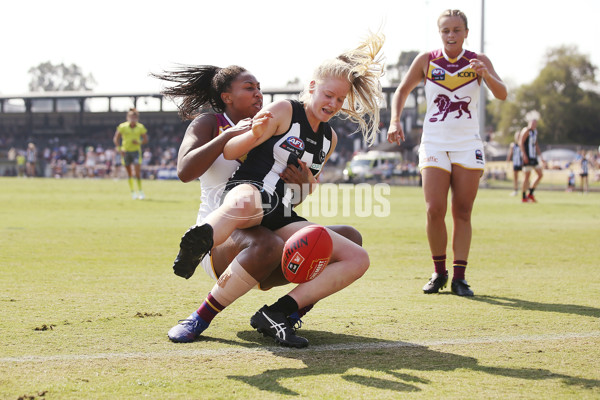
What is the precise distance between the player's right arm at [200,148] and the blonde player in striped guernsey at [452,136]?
213 cm

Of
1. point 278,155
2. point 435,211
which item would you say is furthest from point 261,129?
point 435,211

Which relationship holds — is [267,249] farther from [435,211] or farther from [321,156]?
[435,211]

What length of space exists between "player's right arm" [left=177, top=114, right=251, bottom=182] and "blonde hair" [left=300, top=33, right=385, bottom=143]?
1.91 ft

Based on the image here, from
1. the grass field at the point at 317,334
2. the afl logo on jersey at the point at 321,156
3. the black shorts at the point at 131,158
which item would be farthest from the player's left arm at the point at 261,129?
the black shorts at the point at 131,158

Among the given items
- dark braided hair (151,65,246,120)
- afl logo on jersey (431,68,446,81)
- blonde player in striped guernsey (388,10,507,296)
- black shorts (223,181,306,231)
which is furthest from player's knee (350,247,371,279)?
afl logo on jersey (431,68,446,81)

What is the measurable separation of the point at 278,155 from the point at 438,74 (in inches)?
97.7

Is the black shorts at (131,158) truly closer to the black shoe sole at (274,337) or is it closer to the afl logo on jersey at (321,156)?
the afl logo on jersey at (321,156)

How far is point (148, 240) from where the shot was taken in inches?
374

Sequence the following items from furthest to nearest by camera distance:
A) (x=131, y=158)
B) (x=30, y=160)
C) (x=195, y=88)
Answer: (x=30, y=160), (x=131, y=158), (x=195, y=88)

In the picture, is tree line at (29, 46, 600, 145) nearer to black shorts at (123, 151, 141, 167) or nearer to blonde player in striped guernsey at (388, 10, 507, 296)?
black shorts at (123, 151, 141, 167)

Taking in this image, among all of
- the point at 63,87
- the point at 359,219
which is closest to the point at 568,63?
the point at 359,219

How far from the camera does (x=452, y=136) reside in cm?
614

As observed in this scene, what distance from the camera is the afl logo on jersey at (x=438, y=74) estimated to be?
621 cm

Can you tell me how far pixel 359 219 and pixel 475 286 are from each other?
7.51m
